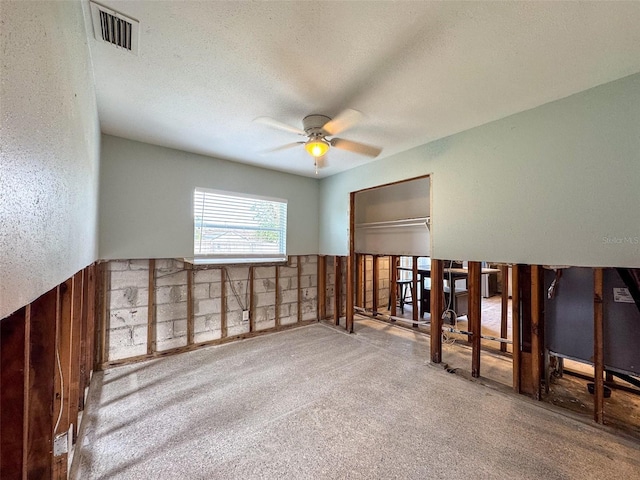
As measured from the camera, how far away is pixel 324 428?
198cm

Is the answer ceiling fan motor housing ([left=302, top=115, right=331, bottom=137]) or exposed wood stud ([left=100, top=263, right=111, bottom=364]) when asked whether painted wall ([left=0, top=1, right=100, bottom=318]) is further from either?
exposed wood stud ([left=100, top=263, right=111, bottom=364])

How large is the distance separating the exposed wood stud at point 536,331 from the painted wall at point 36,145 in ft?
10.2

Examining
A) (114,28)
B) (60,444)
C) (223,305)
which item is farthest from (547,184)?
(223,305)

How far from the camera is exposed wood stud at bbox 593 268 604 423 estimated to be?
2037 millimetres

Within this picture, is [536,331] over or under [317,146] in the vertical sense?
under

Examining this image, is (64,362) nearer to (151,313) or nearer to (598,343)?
(151,313)

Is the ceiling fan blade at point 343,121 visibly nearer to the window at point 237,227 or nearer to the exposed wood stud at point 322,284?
the window at point 237,227

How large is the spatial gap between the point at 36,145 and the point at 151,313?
118 inches

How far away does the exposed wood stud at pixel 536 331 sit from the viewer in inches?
92.4

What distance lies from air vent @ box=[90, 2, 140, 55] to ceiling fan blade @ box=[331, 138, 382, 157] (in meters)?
1.79

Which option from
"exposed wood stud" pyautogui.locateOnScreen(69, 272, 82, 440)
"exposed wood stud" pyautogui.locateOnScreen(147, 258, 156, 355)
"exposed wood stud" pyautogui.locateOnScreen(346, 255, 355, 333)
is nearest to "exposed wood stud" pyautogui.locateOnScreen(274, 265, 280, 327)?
"exposed wood stud" pyautogui.locateOnScreen(346, 255, 355, 333)

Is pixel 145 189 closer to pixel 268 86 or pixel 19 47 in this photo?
pixel 268 86

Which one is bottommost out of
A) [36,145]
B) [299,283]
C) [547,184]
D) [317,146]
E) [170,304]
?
[170,304]

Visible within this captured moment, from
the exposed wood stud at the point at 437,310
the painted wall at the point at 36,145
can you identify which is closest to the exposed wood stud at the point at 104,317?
the painted wall at the point at 36,145
